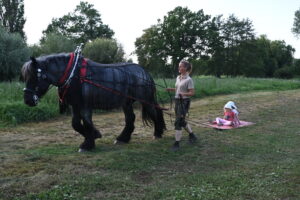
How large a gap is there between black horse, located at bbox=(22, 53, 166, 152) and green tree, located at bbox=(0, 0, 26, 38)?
113 ft

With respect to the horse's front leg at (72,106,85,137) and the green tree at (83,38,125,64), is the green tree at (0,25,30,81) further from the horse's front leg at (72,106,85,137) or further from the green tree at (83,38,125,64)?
the horse's front leg at (72,106,85,137)

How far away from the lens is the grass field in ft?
13.2

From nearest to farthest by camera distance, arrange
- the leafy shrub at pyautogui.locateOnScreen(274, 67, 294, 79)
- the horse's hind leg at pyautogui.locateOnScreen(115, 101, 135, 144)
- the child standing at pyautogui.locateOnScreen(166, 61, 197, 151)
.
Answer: the child standing at pyautogui.locateOnScreen(166, 61, 197, 151), the horse's hind leg at pyautogui.locateOnScreen(115, 101, 135, 144), the leafy shrub at pyautogui.locateOnScreen(274, 67, 294, 79)

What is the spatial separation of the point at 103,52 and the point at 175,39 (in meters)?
20.3

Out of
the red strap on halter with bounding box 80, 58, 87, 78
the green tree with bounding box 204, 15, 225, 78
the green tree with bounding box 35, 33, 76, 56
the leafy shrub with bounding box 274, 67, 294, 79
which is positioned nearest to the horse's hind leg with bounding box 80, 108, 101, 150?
the red strap on halter with bounding box 80, 58, 87, 78

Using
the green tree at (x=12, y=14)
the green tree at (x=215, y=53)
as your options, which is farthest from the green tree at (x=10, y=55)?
the green tree at (x=215, y=53)

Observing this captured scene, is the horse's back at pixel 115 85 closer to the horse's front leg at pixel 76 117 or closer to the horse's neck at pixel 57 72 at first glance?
the horse's front leg at pixel 76 117

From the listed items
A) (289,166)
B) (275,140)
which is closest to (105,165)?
(289,166)

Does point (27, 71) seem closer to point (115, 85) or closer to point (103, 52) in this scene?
point (115, 85)

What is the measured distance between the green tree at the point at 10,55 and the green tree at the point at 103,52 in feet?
34.3

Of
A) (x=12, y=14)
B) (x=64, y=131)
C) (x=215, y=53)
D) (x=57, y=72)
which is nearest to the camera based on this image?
(x=57, y=72)

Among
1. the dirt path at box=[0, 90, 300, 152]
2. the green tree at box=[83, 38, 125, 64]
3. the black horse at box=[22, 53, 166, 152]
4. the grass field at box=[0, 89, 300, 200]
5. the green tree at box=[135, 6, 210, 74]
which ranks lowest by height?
the grass field at box=[0, 89, 300, 200]

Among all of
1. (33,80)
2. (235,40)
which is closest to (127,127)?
(33,80)

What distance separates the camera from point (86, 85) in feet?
19.2
